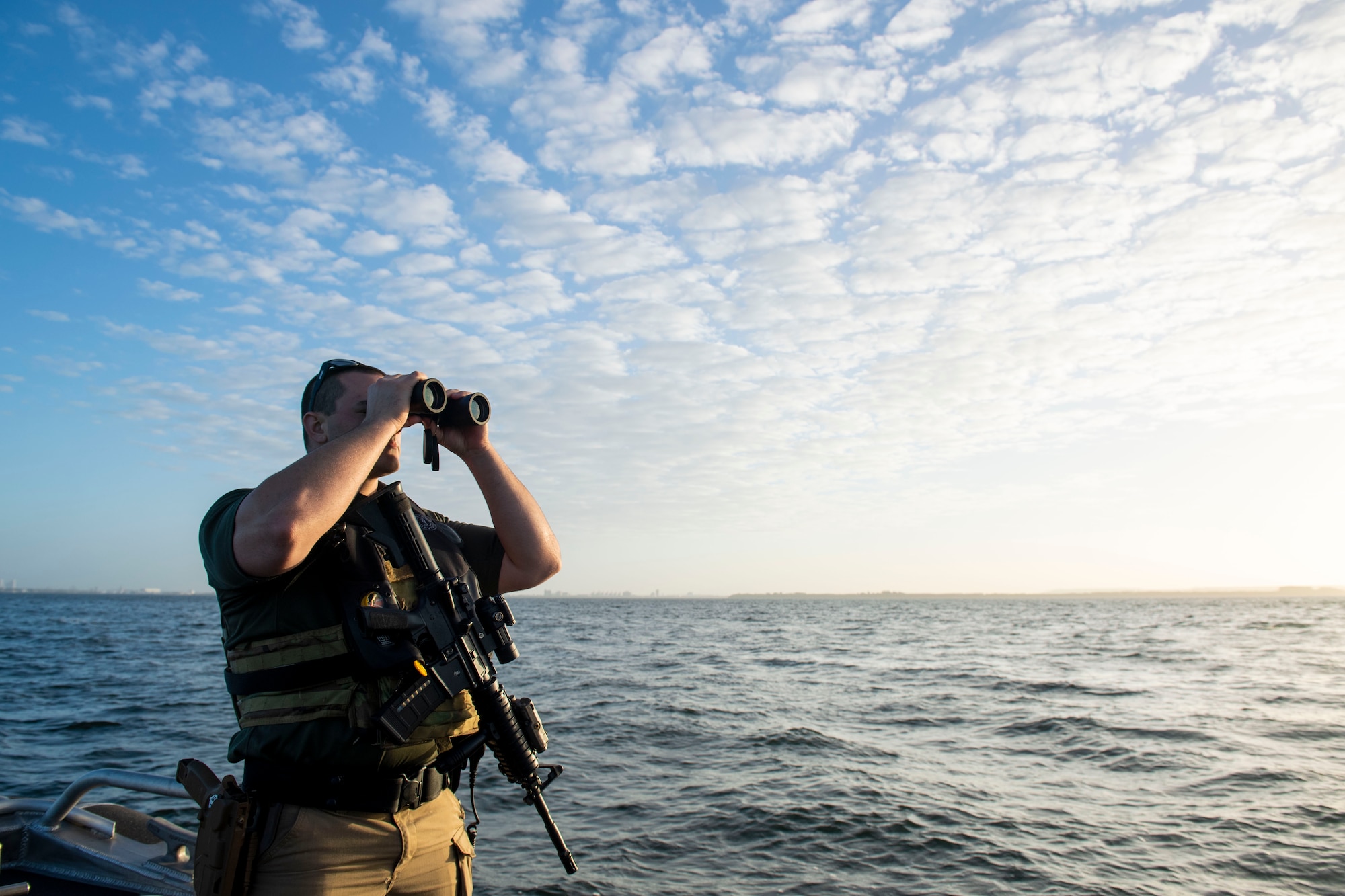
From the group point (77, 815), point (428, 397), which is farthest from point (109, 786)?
point (428, 397)

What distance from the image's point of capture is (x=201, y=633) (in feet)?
157

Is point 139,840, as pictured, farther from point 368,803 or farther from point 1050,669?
point 1050,669

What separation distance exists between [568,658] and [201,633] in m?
30.7

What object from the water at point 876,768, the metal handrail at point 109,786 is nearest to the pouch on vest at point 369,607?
the metal handrail at point 109,786

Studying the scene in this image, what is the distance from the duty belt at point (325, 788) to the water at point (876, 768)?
5.52 m

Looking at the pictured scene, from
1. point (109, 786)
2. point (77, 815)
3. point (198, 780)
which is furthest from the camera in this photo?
point (77, 815)

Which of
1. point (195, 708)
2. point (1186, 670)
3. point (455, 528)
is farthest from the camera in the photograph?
point (1186, 670)

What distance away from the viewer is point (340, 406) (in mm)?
2836

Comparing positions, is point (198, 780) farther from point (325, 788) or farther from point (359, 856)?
point (359, 856)

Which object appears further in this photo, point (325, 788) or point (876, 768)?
point (876, 768)

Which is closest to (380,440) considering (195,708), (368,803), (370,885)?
(368,803)

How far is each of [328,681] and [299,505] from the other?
0.65m

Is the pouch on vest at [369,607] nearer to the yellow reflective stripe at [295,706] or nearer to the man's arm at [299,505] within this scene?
the yellow reflective stripe at [295,706]

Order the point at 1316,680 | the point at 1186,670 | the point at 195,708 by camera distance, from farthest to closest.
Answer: the point at 1186,670 → the point at 1316,680 → the point at 195,708
